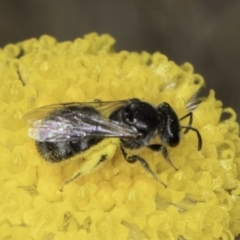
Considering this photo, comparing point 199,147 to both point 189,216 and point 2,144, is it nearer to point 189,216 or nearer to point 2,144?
point 189,216

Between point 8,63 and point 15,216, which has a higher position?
point 8,63

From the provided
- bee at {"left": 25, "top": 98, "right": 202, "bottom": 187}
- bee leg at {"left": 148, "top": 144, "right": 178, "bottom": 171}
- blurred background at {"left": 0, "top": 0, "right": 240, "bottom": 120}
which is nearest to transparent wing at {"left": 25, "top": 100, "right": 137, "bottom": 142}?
bee at {"left": 25, "top": 98, "right": 202, "bottom": 187}

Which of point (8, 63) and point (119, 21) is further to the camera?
point (119, 21)

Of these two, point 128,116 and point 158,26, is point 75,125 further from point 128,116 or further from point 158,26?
point 158,26

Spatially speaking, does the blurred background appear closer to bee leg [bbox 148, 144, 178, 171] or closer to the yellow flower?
the yellow flower

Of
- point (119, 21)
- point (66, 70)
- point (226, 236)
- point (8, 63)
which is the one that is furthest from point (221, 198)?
point (119, 21)
